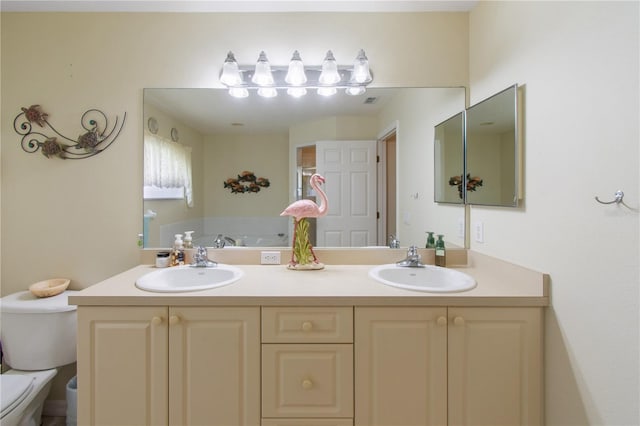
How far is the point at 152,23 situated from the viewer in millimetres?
1691

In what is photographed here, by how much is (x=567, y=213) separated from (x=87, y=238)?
2.31 m

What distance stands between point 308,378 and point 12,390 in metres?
1.32

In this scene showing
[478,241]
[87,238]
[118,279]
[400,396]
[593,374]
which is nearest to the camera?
[593,374]

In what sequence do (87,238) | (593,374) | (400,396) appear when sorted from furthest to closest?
(87,238)
(400,396)
(593,374)

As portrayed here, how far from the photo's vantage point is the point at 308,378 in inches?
46.6

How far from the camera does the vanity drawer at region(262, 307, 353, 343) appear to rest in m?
1.18

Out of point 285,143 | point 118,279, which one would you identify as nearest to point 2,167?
point 118,279

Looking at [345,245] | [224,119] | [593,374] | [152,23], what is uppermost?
[152,23]

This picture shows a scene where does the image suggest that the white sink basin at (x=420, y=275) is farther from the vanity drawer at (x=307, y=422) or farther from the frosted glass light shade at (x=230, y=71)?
the frosted glass light shade at (x=230, y=71)

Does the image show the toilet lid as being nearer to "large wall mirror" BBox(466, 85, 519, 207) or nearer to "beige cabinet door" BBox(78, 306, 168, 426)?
"beige cabinet door" BBox(78, 306, 168, 426)

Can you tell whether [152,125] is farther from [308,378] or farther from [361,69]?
[308,378]

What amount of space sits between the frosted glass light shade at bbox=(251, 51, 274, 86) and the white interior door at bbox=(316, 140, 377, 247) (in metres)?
0.45

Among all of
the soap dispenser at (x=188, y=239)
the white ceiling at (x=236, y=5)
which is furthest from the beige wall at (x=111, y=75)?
the soap dispenser at (x=188, y=239)

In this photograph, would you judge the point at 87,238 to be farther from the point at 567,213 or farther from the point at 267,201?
the point at 567,213
